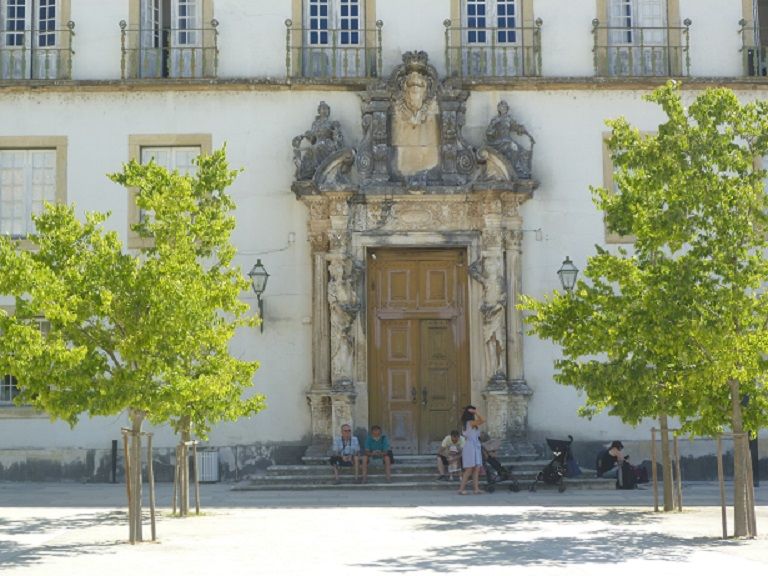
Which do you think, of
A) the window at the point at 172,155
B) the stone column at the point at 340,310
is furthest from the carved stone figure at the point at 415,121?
the window at the point at 172,155

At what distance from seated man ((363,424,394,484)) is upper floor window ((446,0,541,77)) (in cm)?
705

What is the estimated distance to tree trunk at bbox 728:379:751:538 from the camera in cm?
1448

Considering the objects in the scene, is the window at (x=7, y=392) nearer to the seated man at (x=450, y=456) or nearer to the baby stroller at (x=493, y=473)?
the seated man at (x=450, y=456)

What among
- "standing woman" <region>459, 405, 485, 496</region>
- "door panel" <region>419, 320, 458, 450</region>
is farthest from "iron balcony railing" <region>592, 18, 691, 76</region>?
"standing woman" <region>459, 405, 485, 496</region>

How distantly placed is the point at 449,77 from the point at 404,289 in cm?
402

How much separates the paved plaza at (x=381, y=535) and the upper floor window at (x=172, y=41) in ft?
26.4

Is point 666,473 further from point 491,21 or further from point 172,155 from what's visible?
point 172,155

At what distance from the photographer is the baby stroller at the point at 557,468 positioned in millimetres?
21312

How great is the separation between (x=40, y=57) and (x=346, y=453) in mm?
9557

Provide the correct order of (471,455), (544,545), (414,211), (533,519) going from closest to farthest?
(544,545) < (533,519) < (471,455) < (414,211)

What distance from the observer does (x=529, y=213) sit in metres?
24.2

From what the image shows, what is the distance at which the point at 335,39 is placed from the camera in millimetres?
24703

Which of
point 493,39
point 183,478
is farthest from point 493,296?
point 183,478

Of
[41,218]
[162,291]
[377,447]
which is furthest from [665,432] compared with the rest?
[41,218]
